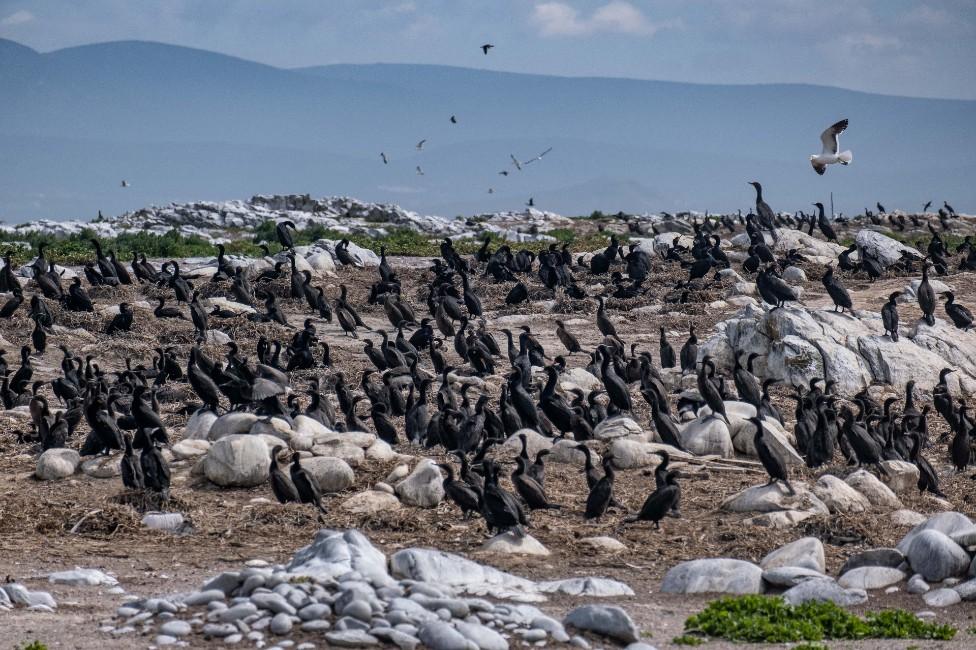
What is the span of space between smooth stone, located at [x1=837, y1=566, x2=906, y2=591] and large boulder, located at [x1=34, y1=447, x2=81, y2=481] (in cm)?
829

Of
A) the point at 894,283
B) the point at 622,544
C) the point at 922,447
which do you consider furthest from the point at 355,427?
the point at 894,283

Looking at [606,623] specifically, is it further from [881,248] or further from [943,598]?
[881,248]

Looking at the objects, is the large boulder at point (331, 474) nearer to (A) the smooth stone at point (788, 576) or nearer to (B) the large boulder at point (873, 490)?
(A) the smooth stone at point (788, 576)

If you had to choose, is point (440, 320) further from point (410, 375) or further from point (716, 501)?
point (716, 501)

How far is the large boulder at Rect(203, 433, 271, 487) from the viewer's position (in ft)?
46.7

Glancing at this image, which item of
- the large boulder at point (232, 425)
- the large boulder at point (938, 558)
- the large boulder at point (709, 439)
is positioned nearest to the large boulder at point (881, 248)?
the large boulder at point (709, 439)

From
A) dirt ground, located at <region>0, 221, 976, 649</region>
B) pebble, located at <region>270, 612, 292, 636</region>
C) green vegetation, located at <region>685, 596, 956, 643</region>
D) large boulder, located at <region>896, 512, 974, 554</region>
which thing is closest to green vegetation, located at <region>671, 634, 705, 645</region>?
dirt ground, located at <region>0, 221, 976, 649</region>

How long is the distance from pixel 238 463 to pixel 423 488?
2.10 meters

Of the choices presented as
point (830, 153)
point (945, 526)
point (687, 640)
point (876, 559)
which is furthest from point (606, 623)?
point (830, 153)

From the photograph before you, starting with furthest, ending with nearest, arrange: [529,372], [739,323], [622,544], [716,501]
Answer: [739,323]
[529,372]
[716,501]
[622,544]

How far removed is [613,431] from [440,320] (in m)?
9.28

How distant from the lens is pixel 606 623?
29.6 ft

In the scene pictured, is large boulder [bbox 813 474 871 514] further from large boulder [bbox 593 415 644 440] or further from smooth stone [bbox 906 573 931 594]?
large boulder [bbox 593 415 644 440]

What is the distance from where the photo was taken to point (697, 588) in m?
10.9
